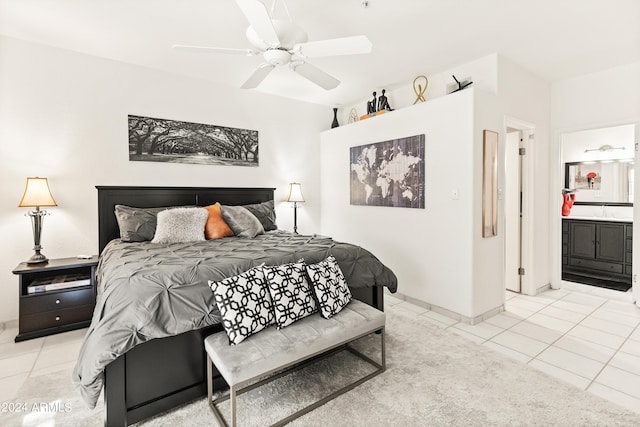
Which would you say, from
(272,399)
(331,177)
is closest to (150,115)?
(331,177)

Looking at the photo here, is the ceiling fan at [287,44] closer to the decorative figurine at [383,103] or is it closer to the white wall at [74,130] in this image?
the white wall at [74,130]

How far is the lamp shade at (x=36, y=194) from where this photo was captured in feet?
9.26

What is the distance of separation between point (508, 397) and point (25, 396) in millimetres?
2999

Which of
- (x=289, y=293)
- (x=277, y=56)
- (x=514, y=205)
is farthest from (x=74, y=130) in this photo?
(x=514, y=205)

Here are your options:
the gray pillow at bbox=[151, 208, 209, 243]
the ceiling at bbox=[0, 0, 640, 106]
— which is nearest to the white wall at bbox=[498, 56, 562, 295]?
the ceiling at bbox=[0, 0, 640, 106]

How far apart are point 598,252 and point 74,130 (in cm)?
679

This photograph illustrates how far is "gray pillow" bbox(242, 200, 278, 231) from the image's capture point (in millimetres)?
3908

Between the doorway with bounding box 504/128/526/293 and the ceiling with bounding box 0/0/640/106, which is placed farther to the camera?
the doorway with bounding box 504/128/526/293

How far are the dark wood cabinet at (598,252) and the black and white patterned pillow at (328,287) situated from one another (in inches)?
163

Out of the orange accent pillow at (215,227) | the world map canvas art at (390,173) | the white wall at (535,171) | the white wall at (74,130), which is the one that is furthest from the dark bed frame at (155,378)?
the white wall at (535,171)

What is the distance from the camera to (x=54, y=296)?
2836 millimetres

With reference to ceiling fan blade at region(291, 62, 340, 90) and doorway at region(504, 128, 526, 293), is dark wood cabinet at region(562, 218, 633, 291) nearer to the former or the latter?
doorway at region(504, 128, 526, 293)

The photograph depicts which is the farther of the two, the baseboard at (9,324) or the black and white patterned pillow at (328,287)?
the baseboard at (9,324)

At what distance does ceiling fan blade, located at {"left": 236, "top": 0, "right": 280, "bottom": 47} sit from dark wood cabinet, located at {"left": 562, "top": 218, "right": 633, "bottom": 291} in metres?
5.08
